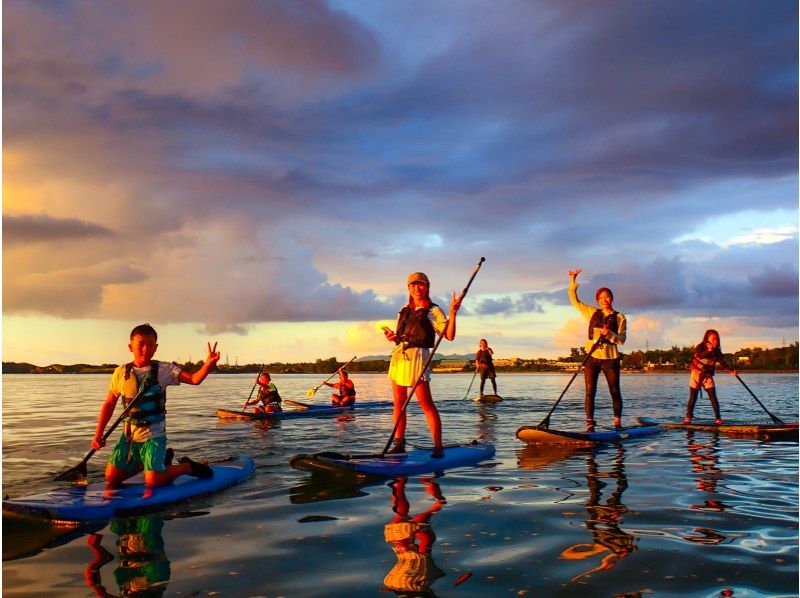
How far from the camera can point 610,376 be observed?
12430 millimetres

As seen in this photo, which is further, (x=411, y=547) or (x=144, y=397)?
(x=144, y=397)

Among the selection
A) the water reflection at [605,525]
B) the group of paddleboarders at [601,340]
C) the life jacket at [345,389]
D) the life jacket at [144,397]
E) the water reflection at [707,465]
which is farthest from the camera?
the life jacket at [345,389]

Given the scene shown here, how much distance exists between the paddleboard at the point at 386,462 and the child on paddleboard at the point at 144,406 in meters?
1.74

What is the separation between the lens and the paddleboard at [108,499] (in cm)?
594

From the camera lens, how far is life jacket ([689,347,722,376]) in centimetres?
1485

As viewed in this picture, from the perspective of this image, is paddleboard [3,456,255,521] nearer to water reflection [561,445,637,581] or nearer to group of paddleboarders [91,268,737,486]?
group of paddleboarders [91,268,737,486]

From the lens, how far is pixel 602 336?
12.1 metres

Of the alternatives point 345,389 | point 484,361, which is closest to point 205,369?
point 345,389

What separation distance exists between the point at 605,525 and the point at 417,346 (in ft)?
Answer: 13.6

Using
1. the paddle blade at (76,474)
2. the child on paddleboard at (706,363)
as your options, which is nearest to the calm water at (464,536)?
the paddle blade at (76,474)

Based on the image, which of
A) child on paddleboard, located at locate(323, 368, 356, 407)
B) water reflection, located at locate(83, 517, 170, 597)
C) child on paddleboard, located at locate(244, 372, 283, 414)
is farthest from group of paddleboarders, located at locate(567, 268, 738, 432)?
child on paddleboard, located at locate(323, 368, 356, 407)

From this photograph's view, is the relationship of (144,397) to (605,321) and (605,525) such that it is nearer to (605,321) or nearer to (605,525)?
(605,525)

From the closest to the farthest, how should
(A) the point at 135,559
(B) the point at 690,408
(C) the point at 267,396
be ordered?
1. (A) the point at 135,559
2. (B) the point at 690,408
3. (C) the point at 267,396

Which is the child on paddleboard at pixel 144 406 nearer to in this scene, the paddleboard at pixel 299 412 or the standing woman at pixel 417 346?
the standing woman at pixel 417 346
